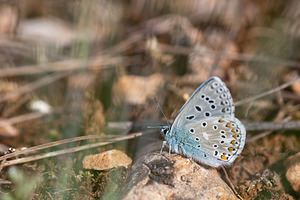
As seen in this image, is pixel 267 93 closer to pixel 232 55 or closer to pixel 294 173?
pixel 232 55

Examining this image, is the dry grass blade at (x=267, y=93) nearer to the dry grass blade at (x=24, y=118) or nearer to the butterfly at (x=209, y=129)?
the butterfly at (x=209, y=129)

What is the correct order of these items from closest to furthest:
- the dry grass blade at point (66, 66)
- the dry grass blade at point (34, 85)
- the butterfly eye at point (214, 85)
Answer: the butterfly eye at point (214, 85)
the dry grass blade at point (34, 85)
the dry grass blade at point (66, 66)

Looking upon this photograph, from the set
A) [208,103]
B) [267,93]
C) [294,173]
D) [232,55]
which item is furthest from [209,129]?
[232,55]

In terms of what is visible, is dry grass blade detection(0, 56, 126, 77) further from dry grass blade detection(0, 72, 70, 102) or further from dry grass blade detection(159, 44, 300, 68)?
dry grass blade detection(159, 44, 300, 68)

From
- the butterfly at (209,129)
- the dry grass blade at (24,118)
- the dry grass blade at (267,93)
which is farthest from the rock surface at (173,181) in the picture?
the dry grass blade at (24,118)

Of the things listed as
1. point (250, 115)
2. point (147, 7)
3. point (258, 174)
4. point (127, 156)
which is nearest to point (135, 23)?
point (147, 7)

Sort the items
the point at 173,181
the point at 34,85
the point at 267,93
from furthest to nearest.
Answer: the point at 34,85, the point at 267,93, the point at 173,181
